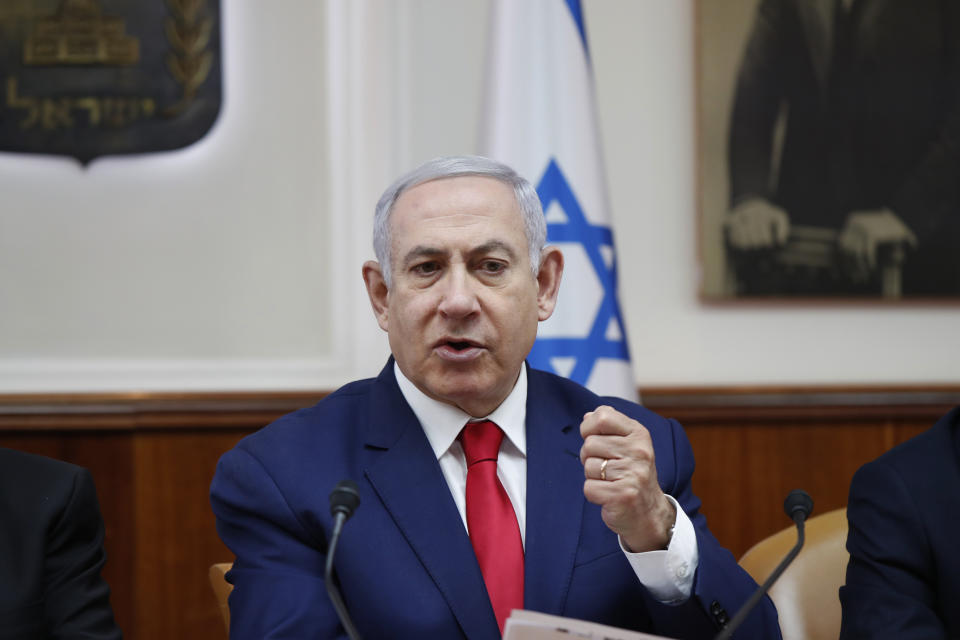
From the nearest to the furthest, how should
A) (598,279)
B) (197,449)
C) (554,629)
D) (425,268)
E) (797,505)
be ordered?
(554,629), (797,505), (425,268), (598,279), (197,449)

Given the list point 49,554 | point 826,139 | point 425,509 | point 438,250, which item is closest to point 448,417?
point 425,509

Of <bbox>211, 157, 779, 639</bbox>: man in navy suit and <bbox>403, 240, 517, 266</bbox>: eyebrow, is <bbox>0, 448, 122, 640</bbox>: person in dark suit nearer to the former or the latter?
<bbox>211, 157, 779, 639</bbox>: man in navy suit

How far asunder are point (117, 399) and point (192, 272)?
541mm

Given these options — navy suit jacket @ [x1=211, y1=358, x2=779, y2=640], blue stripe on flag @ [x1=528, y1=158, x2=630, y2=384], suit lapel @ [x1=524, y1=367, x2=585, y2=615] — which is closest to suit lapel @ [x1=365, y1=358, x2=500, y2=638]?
navy suit jacket @ [x1=211, y1=358, x2=779, y2=640]

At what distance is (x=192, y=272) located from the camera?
3816 millimetres

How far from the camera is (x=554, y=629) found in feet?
4.38

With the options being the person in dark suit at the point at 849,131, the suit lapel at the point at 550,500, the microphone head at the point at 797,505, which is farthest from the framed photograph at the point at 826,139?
the microphone head at the point at 797,505

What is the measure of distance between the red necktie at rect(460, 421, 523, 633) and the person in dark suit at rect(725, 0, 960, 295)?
2.34 meters

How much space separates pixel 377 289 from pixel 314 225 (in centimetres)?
196

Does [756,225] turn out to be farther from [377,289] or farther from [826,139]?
[377,289]

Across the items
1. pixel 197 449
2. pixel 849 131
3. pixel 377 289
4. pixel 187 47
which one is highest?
pixel 187 47

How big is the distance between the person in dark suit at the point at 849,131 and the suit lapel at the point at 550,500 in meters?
2.17

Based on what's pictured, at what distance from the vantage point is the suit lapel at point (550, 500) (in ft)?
5.69

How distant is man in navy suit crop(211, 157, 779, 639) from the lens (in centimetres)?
165
